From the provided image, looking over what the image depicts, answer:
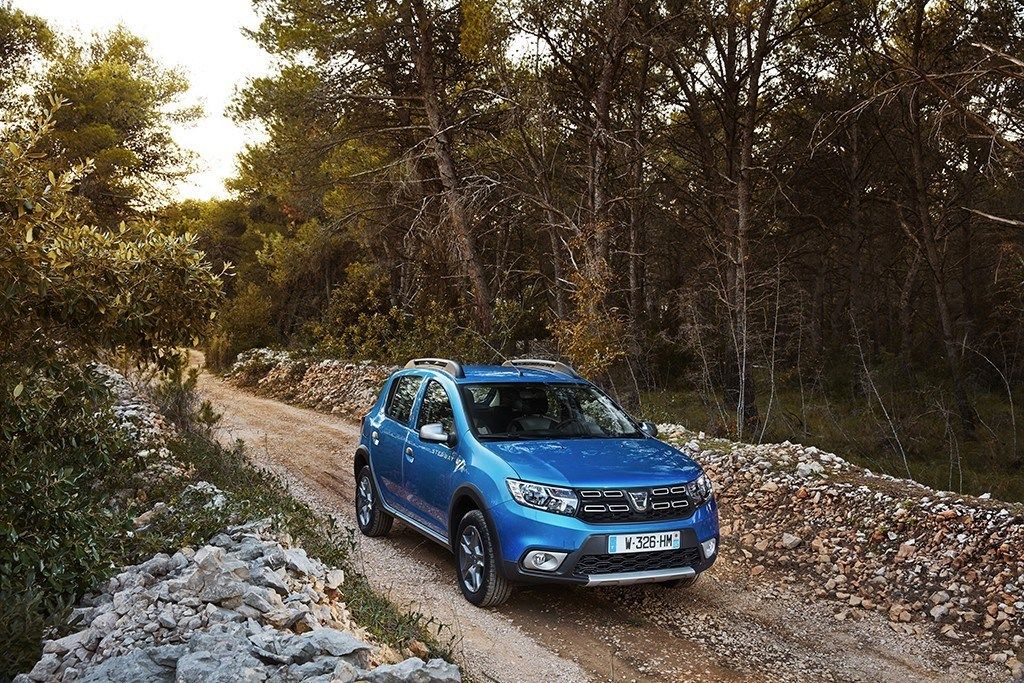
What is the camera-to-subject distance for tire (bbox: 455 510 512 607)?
622 centimetres

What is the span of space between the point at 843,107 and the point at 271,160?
14015 millimetres

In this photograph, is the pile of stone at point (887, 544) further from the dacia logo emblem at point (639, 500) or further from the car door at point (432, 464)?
the car door at point (432, 464)

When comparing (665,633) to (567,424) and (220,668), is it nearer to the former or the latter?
(567,424)

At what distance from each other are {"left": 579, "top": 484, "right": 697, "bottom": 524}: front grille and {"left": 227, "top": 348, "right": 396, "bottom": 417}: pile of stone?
1221 cm

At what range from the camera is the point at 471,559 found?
6547 millimetres

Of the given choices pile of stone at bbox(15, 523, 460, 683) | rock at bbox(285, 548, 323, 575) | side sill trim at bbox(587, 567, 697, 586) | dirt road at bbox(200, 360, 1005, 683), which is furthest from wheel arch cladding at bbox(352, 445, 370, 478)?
side sill trim at bbox(587, 567, 697, 586)

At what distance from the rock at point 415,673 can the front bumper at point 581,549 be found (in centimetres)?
181

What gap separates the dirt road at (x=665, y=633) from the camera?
5.52 m

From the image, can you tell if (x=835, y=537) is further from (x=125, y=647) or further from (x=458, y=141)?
(x=458, y=141)

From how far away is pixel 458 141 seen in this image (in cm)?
1903

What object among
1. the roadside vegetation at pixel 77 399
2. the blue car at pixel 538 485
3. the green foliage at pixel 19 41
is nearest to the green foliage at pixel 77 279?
the roadside vegetation at pixel 77 399

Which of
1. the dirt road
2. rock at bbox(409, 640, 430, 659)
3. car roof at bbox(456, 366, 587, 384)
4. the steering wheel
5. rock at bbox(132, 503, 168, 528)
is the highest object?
car roof at bbox(456, 366, 587, 384)

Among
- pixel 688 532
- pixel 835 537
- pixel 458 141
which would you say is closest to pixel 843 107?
pixel 458 141

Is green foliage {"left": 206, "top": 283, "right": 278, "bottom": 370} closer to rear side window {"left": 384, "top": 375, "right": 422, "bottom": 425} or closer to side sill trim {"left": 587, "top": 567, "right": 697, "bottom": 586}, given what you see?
rear side window {"left": 384, "top": 375, "right": 422, "bottom": 425}
